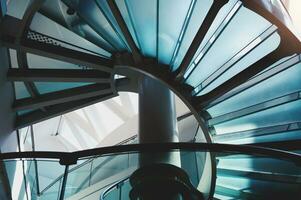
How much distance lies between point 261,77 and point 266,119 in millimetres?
919

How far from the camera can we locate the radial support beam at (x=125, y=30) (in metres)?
3.35

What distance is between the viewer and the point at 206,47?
12.7 feet

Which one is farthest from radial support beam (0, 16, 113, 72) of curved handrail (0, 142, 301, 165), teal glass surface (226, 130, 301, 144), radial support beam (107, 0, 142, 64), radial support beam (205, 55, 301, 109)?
teal glass surface (226, 130, 301, 144)

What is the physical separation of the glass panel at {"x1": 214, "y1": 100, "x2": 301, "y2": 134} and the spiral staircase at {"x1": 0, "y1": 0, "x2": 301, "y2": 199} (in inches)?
0.5

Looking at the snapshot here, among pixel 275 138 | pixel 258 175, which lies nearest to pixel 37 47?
pixel 258 175

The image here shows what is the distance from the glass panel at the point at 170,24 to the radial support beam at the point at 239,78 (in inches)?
25.7

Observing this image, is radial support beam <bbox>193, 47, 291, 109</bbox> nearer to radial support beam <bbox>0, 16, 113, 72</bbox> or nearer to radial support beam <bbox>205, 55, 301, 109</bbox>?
radial support beam <bbox>205, 55, 301, 109</bbox>

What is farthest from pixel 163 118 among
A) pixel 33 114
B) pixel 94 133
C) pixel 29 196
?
pixel 94 133

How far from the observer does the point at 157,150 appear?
2.66m

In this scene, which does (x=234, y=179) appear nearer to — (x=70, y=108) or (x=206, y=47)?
(x=206, y=47)

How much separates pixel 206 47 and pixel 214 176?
5.65ft

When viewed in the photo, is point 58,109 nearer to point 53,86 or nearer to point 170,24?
point 53,86

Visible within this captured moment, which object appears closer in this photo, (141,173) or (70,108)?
(141,173)

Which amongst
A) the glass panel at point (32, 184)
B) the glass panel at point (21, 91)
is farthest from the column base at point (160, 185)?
the glass panel at point (21, 91)
